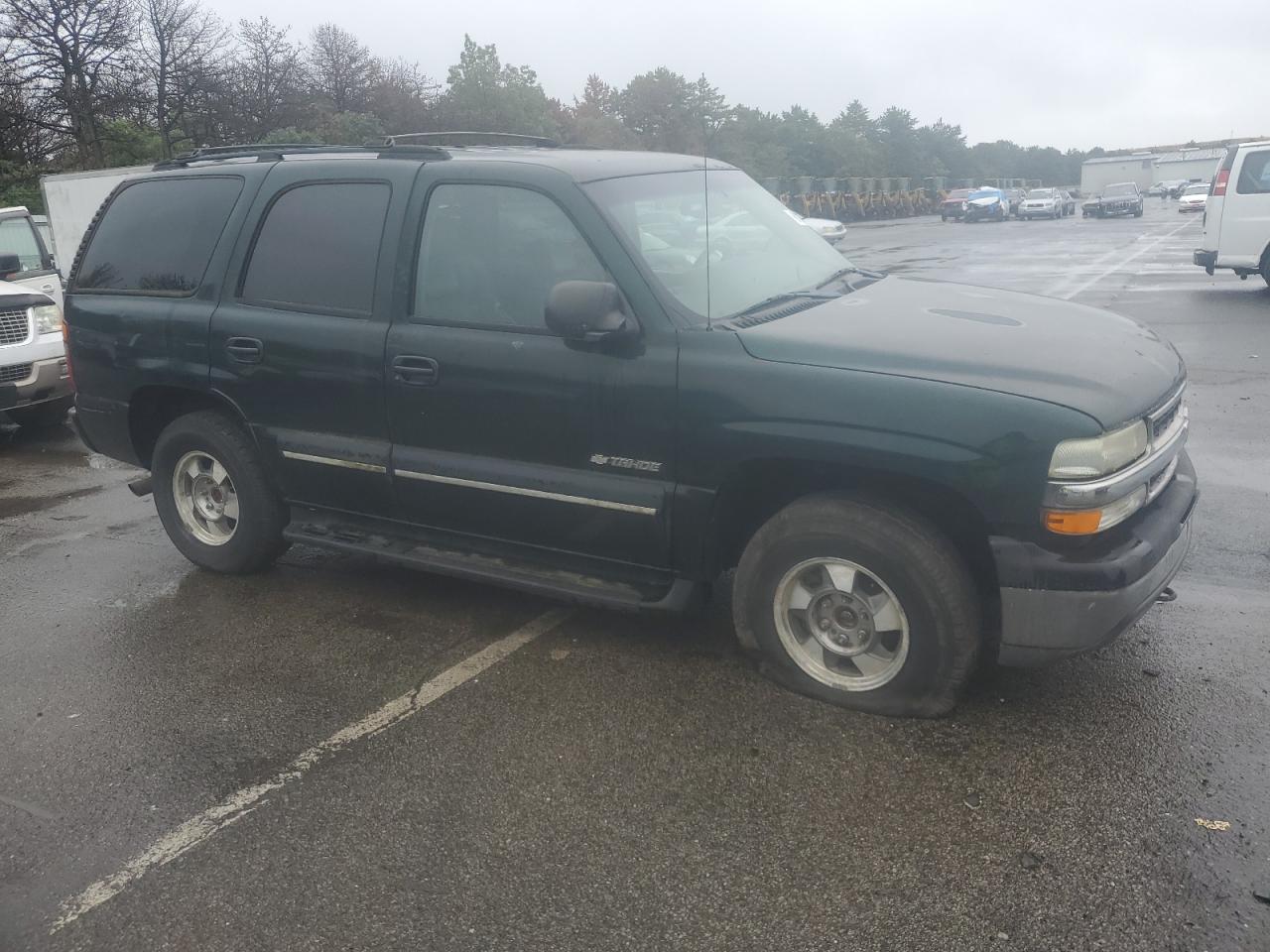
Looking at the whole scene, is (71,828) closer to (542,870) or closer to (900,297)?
(542,870)

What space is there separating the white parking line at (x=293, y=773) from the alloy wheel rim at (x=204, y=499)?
1.65m

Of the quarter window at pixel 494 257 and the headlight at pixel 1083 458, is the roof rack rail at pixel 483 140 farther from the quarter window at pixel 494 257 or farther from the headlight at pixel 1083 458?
the headlight at pixel 1083 458

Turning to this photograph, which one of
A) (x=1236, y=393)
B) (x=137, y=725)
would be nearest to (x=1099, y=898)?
(x=137, y=725)

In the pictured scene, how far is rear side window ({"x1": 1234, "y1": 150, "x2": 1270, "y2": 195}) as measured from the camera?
43.5 ft

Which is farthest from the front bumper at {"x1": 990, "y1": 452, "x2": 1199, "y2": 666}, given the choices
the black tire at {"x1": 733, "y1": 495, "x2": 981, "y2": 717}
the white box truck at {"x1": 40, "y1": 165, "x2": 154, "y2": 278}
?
the white box truck at {"x1": 40, "y1": 165, "x2": 154, "y2": 278}

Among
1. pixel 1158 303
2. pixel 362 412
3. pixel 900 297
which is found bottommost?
pixel 1158 303

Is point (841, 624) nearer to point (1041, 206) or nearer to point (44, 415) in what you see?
point (44, 415)

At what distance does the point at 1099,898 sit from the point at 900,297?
239cm

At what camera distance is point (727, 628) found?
455 cm

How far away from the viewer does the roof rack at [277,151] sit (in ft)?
15.1

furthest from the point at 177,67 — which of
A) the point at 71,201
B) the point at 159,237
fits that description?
the point at 159,237

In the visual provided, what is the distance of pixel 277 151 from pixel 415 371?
160 centimetres

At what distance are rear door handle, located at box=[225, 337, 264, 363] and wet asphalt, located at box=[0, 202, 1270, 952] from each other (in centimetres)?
116

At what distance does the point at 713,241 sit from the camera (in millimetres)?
4336
